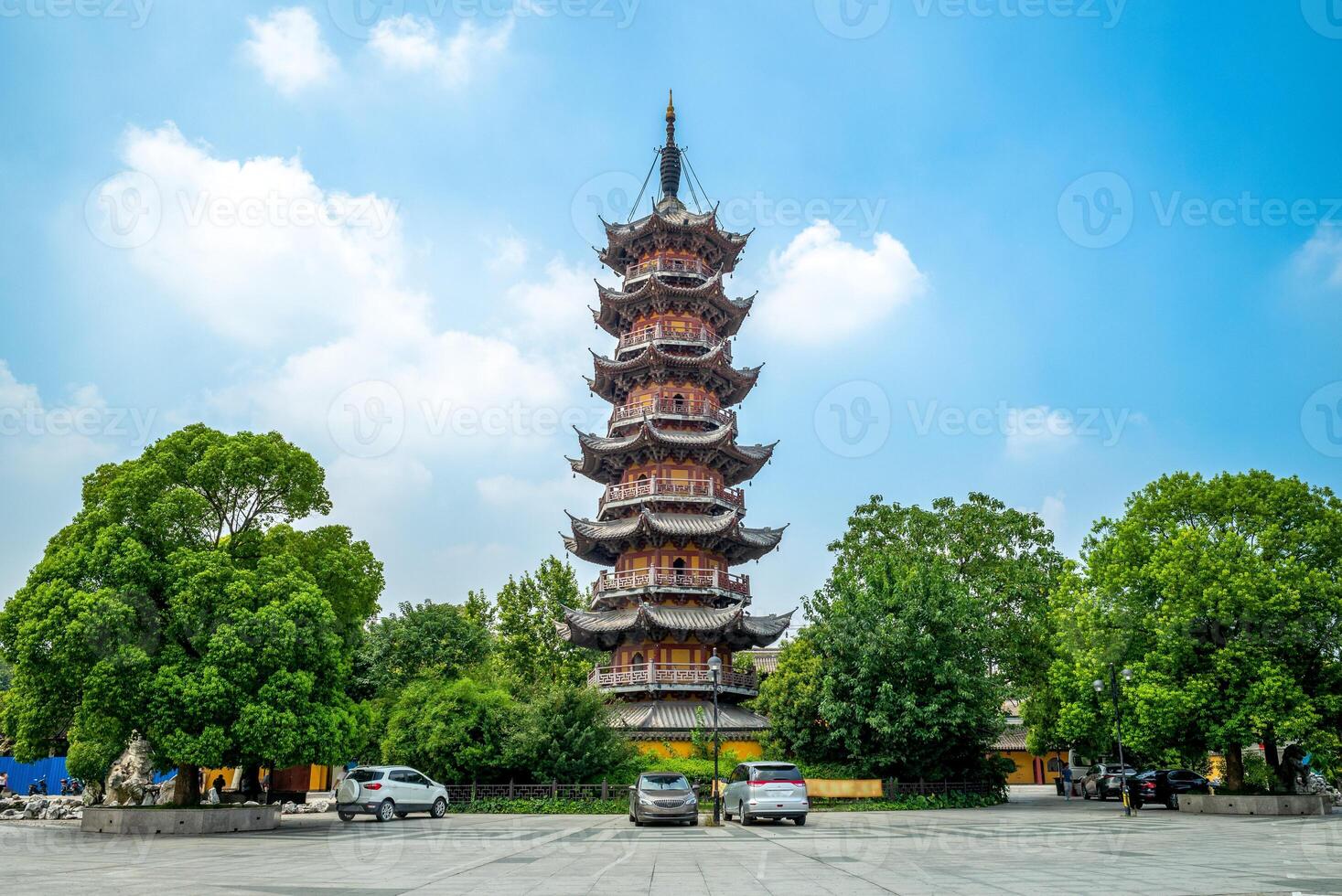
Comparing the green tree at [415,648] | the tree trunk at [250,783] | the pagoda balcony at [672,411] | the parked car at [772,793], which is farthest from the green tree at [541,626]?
the parked car at [772,793]

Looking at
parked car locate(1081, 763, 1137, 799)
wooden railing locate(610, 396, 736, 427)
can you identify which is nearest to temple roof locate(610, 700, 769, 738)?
wooden railing locate(610, 396, 736, 427)

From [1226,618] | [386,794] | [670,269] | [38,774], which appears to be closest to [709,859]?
[386,794]

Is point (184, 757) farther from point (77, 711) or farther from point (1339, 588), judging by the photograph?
point (1339, 588)

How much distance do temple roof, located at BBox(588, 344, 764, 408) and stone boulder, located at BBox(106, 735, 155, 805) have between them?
25.7 meters

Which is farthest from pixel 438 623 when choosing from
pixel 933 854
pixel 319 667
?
pixel 933 854

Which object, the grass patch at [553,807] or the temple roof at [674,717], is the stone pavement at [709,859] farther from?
the temple roof at [674,717]

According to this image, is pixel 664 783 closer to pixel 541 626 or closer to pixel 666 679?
pixel 666 679

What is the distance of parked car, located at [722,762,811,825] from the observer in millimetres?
23516

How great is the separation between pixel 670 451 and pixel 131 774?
24.6m

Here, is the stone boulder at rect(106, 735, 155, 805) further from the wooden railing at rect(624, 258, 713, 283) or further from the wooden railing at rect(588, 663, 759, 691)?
the wooden railing at rect(624, 258, 713, 283)

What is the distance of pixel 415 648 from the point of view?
4119cm

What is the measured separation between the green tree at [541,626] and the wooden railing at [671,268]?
718 inches

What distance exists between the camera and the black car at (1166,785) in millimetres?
32688

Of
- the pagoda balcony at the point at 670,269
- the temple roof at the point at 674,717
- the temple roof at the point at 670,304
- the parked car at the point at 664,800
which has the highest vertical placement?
the pagoda balcony at the point at 670,269
